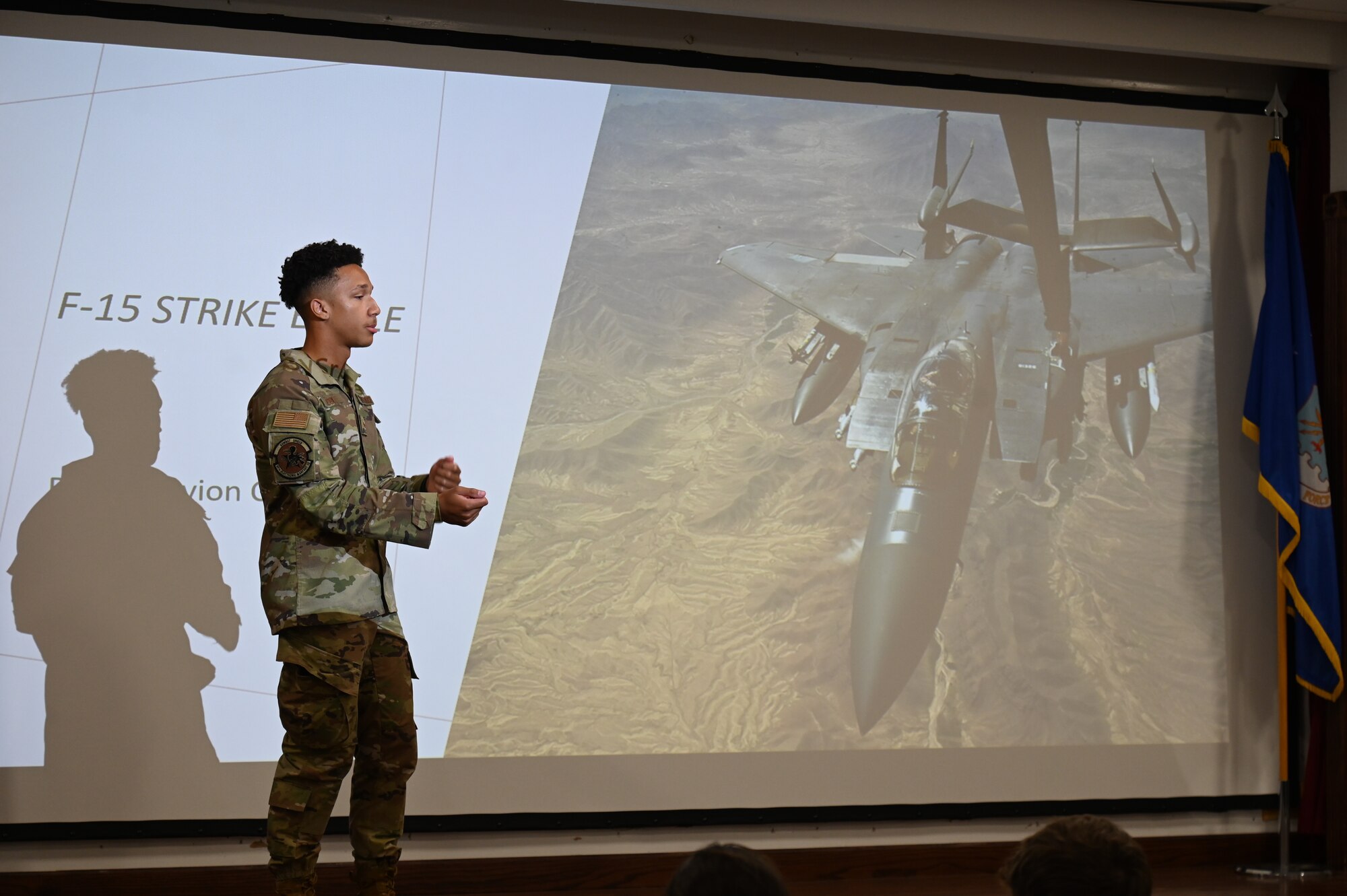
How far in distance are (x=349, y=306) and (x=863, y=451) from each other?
174 centimetres

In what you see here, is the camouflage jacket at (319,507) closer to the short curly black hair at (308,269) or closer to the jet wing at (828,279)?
the short curly black hair at (308,269)

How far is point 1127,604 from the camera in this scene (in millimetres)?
3646

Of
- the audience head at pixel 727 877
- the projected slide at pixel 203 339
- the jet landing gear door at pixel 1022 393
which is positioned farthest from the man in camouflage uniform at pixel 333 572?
the jet landing gear door at pixel 1022 393

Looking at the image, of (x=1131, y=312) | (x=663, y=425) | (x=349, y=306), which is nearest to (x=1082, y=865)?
(x=349, y=306)

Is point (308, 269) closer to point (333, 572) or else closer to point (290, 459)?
point (290, 459)

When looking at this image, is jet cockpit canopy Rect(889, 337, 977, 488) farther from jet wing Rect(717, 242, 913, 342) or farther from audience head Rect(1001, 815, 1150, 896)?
audience head Rect(1001, 815, 1150, 896)

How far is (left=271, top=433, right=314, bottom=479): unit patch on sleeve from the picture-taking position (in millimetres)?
2211

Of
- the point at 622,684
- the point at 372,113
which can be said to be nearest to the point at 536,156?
the point at 372,113

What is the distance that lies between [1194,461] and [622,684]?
205 centimetres

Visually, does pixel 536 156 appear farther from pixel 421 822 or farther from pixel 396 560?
pixel 421 822

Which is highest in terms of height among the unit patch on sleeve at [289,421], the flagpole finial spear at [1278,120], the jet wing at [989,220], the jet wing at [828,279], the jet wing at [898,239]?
the flagpole finial spear at [1278,120]

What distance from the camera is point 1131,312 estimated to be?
3750mm

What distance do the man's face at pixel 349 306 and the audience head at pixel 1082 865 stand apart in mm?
1711

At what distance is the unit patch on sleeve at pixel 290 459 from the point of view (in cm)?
221
